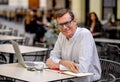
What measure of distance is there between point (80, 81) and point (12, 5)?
63.9 ft

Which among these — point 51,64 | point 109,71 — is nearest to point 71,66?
point 51,64

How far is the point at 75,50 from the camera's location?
14.2 ft

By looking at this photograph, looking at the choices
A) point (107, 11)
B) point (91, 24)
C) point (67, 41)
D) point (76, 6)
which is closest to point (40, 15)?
point (76, 6)

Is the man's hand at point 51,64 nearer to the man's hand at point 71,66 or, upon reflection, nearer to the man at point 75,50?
the man at point 75,50

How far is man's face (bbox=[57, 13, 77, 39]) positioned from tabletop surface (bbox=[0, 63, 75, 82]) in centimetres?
47

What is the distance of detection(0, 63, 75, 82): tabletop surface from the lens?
3773mm

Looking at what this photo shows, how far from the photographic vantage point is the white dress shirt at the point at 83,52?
412 cm

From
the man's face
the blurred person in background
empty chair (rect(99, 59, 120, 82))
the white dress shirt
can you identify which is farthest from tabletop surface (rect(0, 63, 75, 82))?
the blurred person in background

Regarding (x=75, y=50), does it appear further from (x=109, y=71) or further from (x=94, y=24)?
(x=94, y=24)

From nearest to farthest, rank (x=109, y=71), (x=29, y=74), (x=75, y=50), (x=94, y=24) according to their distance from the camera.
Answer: (x=29, y=74)
(x=75, y=50)
(x=109, y=71)
(x=94, y=24)

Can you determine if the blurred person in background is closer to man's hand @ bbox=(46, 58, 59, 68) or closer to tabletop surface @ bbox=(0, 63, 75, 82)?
man's hand @ bbox=(46, 58, 59, 68)

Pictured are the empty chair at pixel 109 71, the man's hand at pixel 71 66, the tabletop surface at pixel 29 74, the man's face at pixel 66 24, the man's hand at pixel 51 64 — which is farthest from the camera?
the empty chair at pixel 109 71

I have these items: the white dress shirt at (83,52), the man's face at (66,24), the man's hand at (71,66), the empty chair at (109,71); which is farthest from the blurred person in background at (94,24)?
the man's hand at (71,66)

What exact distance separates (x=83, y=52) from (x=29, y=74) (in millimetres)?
625
